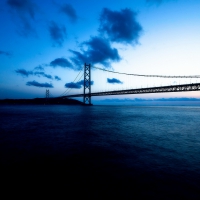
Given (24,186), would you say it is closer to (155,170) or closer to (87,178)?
(87,178)

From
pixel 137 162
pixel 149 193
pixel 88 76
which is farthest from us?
pixel 88 76

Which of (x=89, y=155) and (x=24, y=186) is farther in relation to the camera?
(x=89, y=155)

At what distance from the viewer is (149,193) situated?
337 cm

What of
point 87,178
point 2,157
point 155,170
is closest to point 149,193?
point 155,170

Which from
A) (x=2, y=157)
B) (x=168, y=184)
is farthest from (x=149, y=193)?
(x=2, y=157)

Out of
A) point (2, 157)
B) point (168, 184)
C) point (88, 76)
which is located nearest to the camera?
point (168, 184)

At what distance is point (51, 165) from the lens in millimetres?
4945

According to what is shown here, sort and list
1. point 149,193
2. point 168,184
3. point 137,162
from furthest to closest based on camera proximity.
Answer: point 137,162, point 168,184, point 149,193

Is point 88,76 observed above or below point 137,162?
above

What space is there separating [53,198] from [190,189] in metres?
3.34

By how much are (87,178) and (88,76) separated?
65.6 m

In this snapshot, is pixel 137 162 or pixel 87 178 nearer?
pixel 87 178

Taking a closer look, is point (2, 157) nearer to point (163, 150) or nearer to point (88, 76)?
point (163, 150)

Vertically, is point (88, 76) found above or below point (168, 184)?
above
